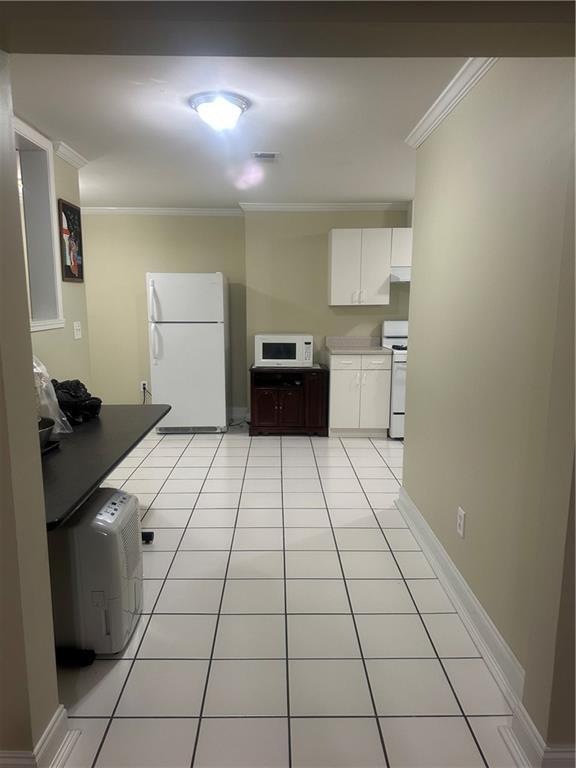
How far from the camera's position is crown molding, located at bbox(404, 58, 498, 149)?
2.03 metres

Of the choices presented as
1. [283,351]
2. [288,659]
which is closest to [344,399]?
[283,351]

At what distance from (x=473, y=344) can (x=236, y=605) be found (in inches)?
62.1

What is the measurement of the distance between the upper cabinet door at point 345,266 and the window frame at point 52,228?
105 inches

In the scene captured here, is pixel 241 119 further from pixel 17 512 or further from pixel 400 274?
pixel 400 274

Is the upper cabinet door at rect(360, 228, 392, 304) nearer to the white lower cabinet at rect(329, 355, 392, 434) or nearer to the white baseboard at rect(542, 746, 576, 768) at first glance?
the white lower cabinet at rect(329, 355, 392, 434)

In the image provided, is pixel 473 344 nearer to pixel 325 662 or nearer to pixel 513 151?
pixel 513 151

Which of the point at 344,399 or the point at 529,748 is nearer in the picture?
the point at 529,748

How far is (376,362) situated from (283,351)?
95cm

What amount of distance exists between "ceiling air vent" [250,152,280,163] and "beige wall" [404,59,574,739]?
113 cm

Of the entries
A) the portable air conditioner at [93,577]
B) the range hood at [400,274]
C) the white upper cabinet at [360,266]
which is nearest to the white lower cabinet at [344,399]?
the white upper cabinet at [360,266]

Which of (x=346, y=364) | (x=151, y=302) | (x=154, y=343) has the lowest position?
(x=346, y=364)

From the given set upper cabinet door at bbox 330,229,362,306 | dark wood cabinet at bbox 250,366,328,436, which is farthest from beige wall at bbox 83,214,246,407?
upper cabinet door at bbox 330,229,362,306

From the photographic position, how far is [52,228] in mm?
3129

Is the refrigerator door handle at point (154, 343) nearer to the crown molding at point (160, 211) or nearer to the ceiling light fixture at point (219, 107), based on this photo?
the crown molding at point (160, 211)
